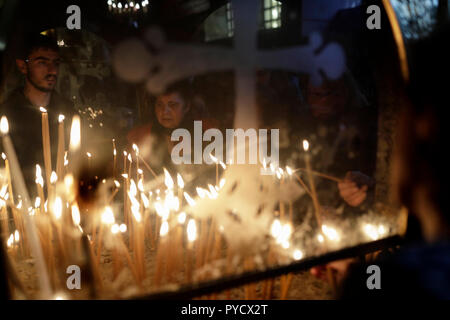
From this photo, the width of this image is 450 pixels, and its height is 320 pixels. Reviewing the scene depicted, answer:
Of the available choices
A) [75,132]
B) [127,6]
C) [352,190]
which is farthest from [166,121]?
[352,190]

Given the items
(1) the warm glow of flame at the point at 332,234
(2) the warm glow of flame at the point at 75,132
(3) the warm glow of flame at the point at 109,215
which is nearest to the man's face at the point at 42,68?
(2) the warm glow of flame at the point at 75,132

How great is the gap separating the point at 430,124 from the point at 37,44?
370 centimetres

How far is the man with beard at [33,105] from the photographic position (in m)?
3.38

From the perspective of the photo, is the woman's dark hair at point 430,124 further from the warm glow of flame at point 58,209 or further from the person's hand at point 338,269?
the warm glow of flame at point 58,209

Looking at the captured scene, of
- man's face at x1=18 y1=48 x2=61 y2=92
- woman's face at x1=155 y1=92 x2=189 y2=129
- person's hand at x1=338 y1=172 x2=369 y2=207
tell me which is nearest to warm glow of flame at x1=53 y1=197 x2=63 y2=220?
woman's face at x1=155 y1=92 x2=189 y2=129

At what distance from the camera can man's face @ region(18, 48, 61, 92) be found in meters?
3.29

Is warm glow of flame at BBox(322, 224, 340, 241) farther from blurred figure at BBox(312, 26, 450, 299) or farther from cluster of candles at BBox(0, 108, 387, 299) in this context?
blurred figure at BBox(312, 26, 450, 299)

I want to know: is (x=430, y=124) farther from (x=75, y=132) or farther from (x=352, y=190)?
(x=352, y=190)

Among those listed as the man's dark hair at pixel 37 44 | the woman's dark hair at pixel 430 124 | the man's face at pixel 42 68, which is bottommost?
the woman's dark hair at pixel 430 124

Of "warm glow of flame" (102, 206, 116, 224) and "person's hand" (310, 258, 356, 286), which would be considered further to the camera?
"warm glow of flame" (102, 206, 116, 224)

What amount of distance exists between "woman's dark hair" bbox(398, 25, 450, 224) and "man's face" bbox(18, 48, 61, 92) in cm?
353
